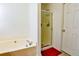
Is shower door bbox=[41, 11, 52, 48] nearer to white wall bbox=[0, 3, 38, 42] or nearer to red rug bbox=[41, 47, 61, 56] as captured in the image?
red rug bbox=[41, 47, 61, 56]

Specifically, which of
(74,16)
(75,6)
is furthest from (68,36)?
(75,6)

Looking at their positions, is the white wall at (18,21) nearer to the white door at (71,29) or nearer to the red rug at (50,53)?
the red rug at (50,53)

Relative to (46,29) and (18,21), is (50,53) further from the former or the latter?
(18,21)

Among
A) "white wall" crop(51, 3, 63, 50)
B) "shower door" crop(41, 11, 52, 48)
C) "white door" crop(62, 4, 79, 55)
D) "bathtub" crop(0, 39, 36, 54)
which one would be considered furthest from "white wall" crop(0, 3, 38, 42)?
"white door" crop(62, 4, 79, 55)

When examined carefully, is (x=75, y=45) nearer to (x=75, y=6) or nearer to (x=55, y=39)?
(x=55, y=39)

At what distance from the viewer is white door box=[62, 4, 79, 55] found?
2002 mm

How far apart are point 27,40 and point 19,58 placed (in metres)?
1.80

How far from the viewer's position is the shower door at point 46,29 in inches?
83.0

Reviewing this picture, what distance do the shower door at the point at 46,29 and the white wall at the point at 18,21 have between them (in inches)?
8.5

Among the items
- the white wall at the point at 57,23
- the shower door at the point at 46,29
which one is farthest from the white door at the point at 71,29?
the shower door at the point at 46,29

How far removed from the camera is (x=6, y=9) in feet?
6.51

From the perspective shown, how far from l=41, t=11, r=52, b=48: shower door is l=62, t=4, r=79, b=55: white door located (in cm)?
33

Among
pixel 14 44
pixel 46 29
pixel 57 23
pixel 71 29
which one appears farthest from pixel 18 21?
pixel 71 29

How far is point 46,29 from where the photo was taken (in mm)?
2309
